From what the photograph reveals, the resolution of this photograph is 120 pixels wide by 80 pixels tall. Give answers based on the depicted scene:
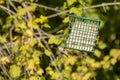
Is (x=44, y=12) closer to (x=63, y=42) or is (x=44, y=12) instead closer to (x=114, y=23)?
(x=63, y=42)

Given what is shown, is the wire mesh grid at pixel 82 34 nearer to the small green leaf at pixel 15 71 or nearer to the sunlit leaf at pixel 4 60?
the small green leaf at pixel 15 71

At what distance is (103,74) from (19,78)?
7.64ft

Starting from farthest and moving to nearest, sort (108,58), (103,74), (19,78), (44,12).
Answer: (103,74), (108,58), (44,12), (19,78)

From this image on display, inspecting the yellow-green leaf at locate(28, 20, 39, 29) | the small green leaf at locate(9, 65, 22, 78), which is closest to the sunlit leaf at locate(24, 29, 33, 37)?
the yellow-green leaf at locate(28, 20, 39, 29)

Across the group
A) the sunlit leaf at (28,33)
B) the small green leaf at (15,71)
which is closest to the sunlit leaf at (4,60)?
the small green leaf at (15,71)

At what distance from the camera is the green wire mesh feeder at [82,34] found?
2832mm

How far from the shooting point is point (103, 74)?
5297mm

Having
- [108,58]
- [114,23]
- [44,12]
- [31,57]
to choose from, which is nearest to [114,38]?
[114,23]

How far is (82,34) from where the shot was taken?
2877mm

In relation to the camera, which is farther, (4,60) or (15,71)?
(4,60)

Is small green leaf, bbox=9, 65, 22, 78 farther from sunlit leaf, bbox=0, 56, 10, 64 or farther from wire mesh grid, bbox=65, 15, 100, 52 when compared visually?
wire mesh grid, bbox=65, 15, 100, 52

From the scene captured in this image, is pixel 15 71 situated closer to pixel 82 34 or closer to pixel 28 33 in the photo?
pixel 28 33

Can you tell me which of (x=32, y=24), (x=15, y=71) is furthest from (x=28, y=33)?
(x=15, y=71)

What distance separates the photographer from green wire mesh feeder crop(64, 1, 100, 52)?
2832mm
